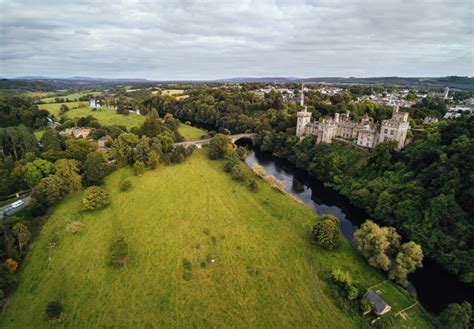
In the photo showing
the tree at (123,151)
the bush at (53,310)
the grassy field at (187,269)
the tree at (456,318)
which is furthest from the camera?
the tree at (123,151)

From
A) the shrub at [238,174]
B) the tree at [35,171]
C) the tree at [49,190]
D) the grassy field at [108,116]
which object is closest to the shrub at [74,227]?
the tree at [49,190]

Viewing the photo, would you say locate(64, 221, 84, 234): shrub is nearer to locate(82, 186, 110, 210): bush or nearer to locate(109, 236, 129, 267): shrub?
locate(82, 186, 110, 210): bush

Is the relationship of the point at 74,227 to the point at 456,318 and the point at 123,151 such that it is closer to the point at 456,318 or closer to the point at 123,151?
the point at 123,151

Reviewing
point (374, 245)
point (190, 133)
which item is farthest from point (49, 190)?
point (190, 133)

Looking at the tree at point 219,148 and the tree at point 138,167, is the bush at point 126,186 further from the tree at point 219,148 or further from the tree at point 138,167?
the tree at point 219,148

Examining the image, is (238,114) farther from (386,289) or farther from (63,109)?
(386,289)

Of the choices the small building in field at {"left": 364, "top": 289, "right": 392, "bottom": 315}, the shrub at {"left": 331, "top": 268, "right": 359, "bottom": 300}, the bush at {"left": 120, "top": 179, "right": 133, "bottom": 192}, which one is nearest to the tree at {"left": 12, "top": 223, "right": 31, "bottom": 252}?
the bush at {"left": 120, "top": 179, "right": 133, "bottom": 192}
